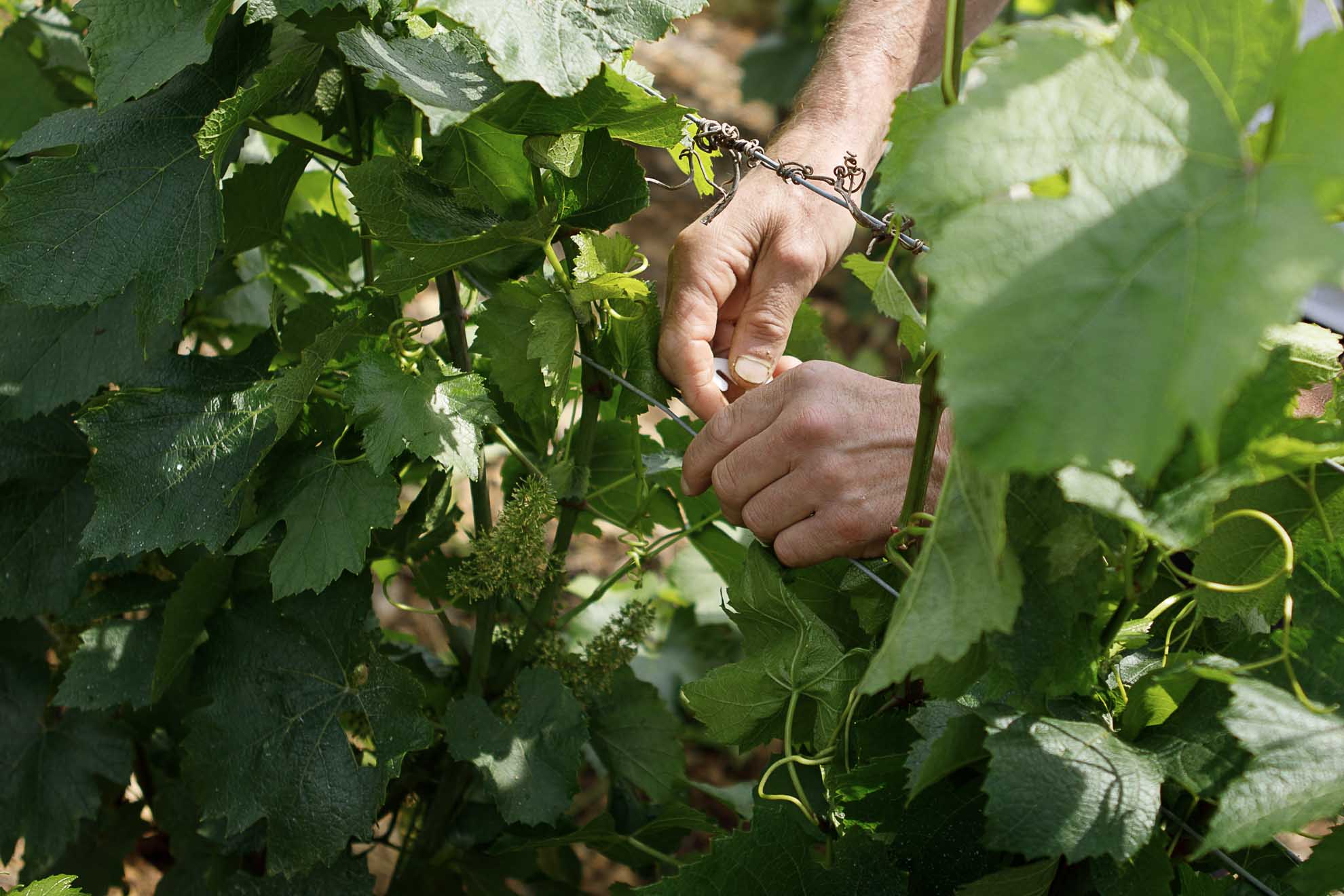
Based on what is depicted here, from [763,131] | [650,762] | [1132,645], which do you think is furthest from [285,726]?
[763,131]

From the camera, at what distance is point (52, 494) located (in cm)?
134

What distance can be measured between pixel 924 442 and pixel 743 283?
1.96 ft

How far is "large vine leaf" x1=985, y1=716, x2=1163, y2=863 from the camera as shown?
0.71 metres

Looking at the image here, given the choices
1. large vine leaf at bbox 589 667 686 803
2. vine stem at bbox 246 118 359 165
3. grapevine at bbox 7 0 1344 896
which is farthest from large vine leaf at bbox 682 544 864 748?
vine stem at bbox 246 118 359 165

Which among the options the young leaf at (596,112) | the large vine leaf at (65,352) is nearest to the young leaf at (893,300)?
Result: the young leaf at (596,112)

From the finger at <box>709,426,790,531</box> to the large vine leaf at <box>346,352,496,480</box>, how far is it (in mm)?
242

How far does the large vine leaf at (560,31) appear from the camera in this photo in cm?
82

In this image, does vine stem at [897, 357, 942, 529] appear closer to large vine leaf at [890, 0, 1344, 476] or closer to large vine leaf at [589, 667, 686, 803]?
large vine leaf at [890, 0, 1344, 476]

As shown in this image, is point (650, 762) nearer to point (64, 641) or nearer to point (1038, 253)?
point (64, 641)

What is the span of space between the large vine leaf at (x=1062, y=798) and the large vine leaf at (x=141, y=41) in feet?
2.78

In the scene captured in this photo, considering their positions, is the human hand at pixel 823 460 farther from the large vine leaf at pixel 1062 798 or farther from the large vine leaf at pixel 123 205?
the large vine leaf at pixel 123 205

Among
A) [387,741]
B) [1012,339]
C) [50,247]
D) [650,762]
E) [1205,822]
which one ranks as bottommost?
[650,762]

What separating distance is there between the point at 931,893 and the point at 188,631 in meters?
0.86

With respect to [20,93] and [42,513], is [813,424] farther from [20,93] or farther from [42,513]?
[20,93]
